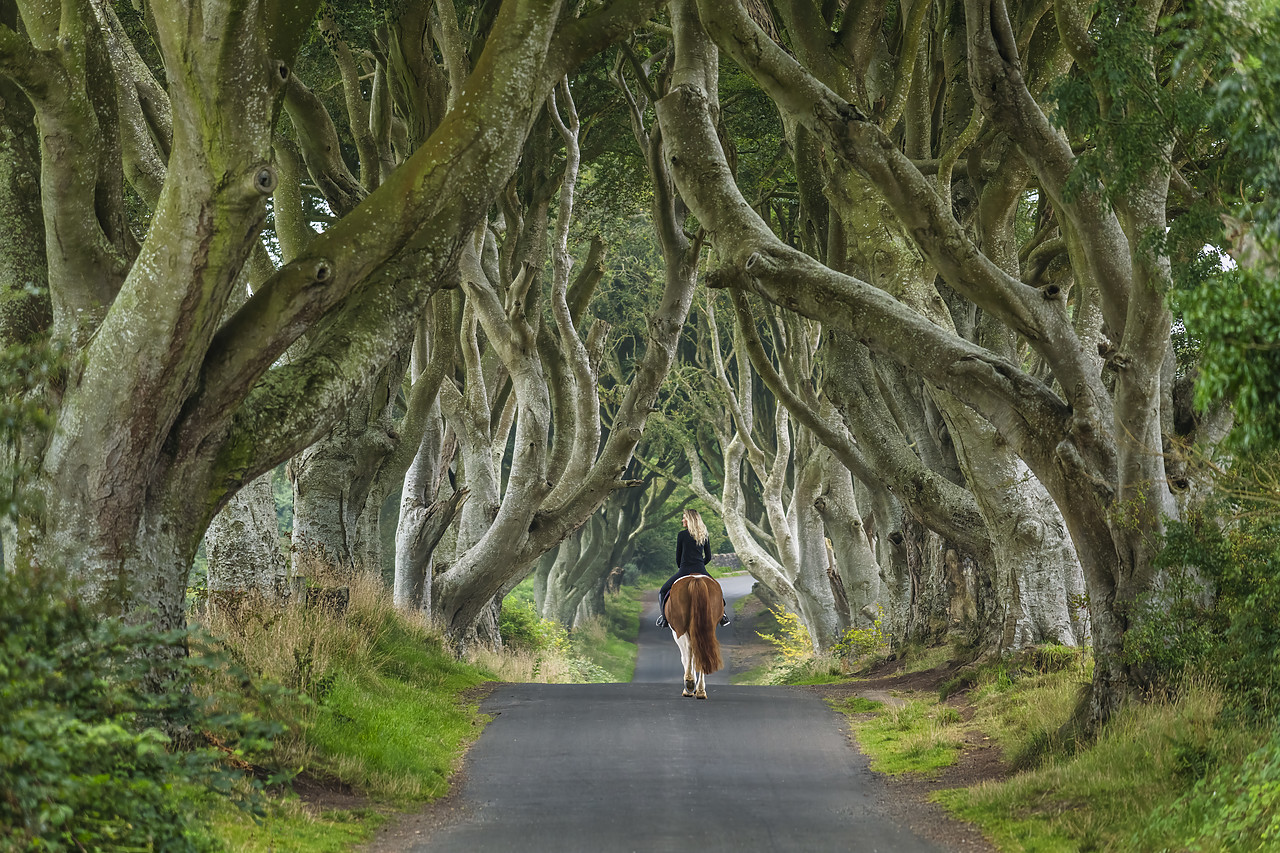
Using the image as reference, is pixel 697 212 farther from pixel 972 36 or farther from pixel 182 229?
pixel 182 229

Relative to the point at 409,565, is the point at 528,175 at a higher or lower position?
higher

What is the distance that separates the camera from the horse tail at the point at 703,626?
1171cm

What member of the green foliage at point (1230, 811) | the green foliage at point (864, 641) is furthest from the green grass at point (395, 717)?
the green foliage at point (864, 641)

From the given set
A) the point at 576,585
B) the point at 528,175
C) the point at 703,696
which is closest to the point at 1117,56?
the point at 703,696

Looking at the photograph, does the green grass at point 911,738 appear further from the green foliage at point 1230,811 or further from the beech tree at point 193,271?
the beech tree at point 193,271

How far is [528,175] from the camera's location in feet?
53.7

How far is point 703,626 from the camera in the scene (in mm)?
11758

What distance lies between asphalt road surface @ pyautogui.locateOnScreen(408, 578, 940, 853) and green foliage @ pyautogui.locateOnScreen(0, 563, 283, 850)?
77.7 inches

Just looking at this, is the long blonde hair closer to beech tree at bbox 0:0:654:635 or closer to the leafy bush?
beech tree at bbox 0:0:654:635

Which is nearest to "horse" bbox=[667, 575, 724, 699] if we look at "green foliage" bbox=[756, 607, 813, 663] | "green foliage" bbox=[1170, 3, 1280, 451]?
"green foliage" bbox=[1170, 3, 1280, 451]

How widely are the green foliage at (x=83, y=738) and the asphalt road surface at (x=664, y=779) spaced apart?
197cm

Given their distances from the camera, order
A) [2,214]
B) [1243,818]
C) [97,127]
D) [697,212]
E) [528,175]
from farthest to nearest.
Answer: [528,175], [697,212], [2,214], [97,127], [1243,818]

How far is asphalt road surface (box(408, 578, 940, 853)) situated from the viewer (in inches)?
267

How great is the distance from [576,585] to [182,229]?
25.2m
